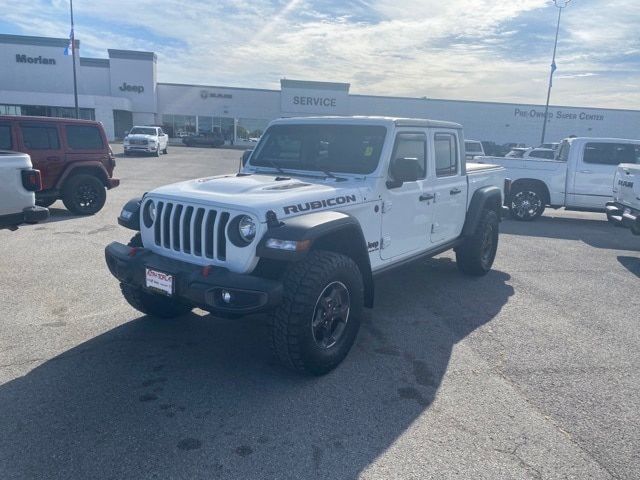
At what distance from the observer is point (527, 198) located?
12023 mm

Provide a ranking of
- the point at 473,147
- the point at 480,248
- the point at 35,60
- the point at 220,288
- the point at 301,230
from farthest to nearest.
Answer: the point at 35,60, the point at 473,147, the point at 480,248, the point at 301,230, the point at 220,288

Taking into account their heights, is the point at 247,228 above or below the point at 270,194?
below

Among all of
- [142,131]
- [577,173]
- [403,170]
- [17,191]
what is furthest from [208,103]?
[403,170]

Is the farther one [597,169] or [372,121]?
[597,169]

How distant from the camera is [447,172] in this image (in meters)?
5.87

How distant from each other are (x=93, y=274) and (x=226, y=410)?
378 cm

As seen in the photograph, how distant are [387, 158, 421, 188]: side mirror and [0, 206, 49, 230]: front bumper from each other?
4074 millimetres

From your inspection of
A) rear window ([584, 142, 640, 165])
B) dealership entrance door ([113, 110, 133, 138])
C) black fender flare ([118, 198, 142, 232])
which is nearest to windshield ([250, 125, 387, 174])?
black fender flare ([118, 198, 142, 232])

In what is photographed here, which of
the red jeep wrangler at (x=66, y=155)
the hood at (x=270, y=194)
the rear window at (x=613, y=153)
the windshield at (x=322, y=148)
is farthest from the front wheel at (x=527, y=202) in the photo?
the red jeep wrangler at (x=66, y=155)

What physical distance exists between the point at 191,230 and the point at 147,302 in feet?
4.13

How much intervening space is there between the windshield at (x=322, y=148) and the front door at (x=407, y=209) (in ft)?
0.82

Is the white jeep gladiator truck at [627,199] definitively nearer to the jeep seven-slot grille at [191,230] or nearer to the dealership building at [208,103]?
the jeep seven-slot grille at [191,230]

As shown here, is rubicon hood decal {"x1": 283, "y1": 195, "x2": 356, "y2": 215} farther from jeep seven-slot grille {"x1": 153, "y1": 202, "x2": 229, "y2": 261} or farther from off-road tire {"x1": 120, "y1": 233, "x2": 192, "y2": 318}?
off-road tire {"x1": 120, "y1": 233, "x2": 192, "y2": 318}

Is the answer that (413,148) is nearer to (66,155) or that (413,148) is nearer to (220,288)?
(220,288)
